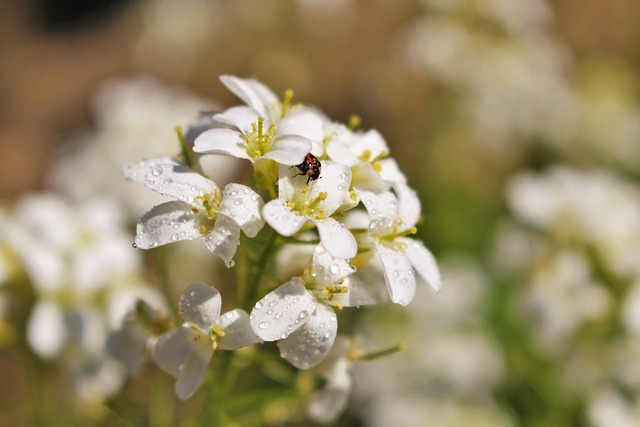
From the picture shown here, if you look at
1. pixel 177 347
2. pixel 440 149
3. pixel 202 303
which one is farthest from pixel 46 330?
pixel 440 149

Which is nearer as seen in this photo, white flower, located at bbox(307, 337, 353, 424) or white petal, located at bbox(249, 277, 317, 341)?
white petal, located at bbox(249, 277, 317, 341)

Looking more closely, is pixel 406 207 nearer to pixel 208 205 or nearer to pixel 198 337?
pixel 208 205

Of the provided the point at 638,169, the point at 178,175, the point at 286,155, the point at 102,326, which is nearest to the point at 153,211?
the point at 178,175

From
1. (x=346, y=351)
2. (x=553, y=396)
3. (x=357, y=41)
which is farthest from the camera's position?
(x=357, y=41)

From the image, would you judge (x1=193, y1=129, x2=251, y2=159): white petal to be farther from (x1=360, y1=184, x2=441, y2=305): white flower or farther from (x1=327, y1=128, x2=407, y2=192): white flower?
(x1=360, y1=184, x2=441, y2=305): white flower

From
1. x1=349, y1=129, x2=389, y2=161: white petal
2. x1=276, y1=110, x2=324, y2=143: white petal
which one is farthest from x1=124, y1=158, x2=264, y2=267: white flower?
x1=349, y1=129, x2=389, y2=161: white petal

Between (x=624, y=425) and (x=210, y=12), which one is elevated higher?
(x=210, y=12)

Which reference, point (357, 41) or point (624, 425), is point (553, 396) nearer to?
point (624, 425)

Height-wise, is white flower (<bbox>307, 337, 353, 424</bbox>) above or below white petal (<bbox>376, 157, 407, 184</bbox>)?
below
